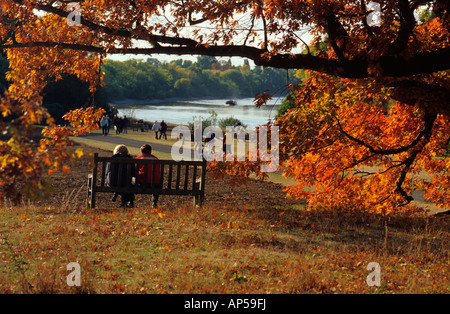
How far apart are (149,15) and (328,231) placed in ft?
17.3

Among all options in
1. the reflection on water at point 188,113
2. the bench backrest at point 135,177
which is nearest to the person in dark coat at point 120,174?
the bench backrest at point 135,177

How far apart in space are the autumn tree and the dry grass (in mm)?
1166

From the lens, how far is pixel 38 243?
727cm

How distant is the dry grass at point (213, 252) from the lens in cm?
548

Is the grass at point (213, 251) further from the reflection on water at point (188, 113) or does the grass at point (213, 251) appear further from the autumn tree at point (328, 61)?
the reflection on water at point (188, 113)

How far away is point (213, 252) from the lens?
6.86 m

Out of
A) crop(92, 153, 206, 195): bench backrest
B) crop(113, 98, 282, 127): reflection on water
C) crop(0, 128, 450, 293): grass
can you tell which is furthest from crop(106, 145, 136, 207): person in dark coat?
crop(113, 98, 282, 127): reflection on water

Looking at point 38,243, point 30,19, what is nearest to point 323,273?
point 38,243

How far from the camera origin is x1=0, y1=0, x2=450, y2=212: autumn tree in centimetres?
815

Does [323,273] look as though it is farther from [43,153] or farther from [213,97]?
[213,97]

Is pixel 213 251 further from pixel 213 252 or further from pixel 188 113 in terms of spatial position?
pixel 188 113

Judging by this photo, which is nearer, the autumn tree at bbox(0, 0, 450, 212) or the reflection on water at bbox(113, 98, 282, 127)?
the autumn tree at bbox(0, 0, 450, 212)

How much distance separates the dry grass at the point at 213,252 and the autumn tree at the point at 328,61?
45.9 inches

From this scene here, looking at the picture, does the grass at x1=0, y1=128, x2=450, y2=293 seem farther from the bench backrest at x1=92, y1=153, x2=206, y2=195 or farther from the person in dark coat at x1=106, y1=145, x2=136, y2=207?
the person in dark coat at x1=106, y1=145, x2=136, y2=207
